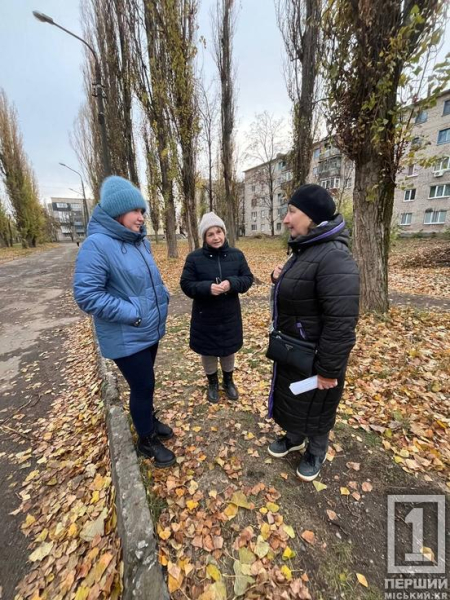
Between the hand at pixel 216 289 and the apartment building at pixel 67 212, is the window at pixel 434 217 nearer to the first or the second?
the hand at pixel 216 289

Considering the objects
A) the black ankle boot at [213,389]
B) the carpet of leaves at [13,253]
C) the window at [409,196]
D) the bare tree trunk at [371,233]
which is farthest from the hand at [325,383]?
the window at [409,196]

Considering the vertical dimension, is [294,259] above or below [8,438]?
above

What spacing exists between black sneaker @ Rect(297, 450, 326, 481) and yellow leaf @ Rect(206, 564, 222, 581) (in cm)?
88

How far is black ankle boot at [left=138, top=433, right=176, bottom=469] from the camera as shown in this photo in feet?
7.68

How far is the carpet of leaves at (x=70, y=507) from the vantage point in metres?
1.67

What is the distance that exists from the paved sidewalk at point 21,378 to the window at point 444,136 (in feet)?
98.6

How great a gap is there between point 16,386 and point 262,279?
26.4ft

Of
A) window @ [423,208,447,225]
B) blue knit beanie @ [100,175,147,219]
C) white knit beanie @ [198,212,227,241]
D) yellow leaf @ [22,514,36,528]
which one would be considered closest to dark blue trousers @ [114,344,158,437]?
yellow leaf @ [22,514,36,528]

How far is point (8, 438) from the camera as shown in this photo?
3.00 m

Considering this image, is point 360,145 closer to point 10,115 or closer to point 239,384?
point 239,384

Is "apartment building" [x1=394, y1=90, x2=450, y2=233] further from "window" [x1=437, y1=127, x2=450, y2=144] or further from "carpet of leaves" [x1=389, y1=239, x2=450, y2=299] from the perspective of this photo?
"carpet of leaves" [x1=389, y1=239, x2=450, y2=299]

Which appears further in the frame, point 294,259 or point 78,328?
point 78,328

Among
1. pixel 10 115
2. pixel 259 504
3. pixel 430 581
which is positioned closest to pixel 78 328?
pixel 259 504

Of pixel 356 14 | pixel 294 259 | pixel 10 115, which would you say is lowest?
pixel 294 259
